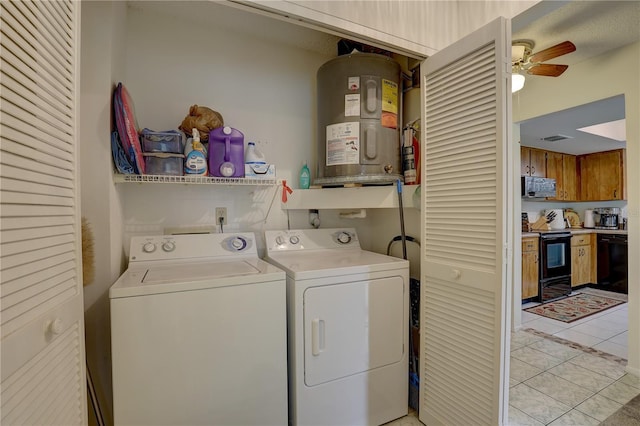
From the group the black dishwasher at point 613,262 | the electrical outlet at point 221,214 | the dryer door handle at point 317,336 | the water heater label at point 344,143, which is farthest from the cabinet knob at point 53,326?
the black dishwasher at point 613,262

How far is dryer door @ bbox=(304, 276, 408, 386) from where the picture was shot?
1509 mm

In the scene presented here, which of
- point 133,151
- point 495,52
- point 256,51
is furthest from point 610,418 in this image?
point 256,51

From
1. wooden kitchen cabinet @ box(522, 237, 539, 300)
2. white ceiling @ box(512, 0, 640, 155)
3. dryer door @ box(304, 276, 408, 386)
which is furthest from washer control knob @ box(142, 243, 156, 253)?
wooden kitchen cabinet @ box(522, 237, 539, 300)

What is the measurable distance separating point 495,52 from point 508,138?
15.4 inches

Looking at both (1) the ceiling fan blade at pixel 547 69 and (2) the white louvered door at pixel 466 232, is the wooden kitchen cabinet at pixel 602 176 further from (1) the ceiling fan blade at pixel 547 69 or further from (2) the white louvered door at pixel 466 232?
(2) the white louvered door at pixel 466 232

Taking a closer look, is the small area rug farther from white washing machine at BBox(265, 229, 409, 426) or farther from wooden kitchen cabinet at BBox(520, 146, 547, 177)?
white washing machine at BBox(265, 229, 409, 426)

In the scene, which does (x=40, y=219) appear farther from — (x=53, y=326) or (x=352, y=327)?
(x=352, y=327)

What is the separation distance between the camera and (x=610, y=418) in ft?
5.93

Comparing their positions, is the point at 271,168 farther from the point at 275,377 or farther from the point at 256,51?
the point at 275,377

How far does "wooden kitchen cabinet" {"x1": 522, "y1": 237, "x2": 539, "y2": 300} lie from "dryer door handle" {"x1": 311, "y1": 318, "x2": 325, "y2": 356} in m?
3.53

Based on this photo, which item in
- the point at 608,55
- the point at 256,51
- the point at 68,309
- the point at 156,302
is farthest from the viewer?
the point at 608,55

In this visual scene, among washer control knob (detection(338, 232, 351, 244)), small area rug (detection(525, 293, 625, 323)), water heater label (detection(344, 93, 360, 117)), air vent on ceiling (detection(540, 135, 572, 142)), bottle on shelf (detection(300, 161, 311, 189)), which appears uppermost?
air vent on ceiling (detection(540, 135, 572, 142))

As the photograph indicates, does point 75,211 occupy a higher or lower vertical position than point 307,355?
higher

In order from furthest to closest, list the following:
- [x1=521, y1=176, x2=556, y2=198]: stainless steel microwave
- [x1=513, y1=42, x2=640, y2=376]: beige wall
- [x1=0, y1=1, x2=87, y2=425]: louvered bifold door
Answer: [x1=521, y1=176, x2=556, y2=198]: stainless steel microwave, [x1=513, y1=42, x2=640, y2=376]: beige wall, [x1=0, y1=1, x2=87, y2=425]: louvered bifold door
